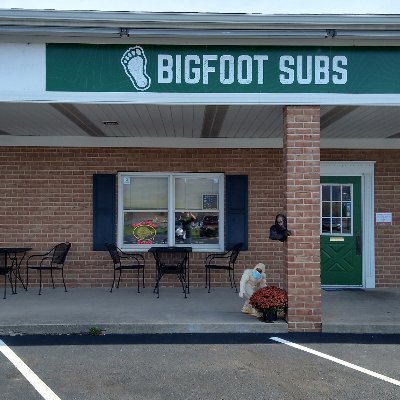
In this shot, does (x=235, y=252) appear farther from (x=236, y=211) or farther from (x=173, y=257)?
(x=173, y=257)

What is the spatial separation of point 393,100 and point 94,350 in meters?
5.23

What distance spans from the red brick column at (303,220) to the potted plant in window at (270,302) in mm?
146

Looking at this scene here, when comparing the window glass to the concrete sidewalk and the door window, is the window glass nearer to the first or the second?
the concrete sidewalk

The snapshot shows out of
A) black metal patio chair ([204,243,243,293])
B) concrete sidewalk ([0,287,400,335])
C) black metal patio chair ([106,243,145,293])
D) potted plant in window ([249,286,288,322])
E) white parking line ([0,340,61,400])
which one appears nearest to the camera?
white parking line ([0,340,61,400])

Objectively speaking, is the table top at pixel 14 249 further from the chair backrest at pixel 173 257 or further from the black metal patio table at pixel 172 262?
the chair backrest at pixel 173 257

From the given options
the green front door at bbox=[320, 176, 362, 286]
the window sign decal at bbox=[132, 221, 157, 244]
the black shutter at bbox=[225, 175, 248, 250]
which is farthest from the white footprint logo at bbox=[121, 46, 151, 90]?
the green front door at bbox=[320, 176, 362, 286]

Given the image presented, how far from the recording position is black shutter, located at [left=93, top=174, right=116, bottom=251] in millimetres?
10414

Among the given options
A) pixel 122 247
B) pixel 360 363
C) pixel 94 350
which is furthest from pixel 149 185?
pixel 360 363

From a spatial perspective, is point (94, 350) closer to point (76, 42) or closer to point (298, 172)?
point (298, 172)

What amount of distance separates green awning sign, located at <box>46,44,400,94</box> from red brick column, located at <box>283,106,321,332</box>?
572 mm

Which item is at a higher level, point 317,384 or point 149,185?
point 149,185

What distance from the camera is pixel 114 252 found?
9.83 meters

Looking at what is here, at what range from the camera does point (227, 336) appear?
280 inches

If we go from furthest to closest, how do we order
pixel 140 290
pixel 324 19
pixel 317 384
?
pixel 140 290 → pixel 324 19 → pixel 317 384
